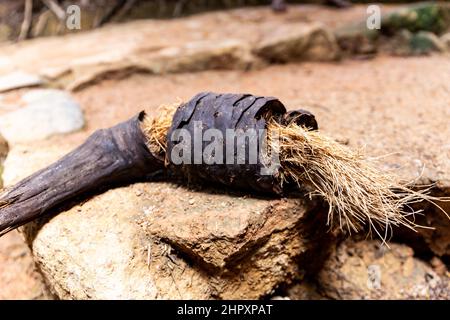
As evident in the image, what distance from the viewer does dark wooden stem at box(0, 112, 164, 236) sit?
193cm

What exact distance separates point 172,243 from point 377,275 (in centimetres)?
114

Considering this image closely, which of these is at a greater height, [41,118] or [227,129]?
[227,129]

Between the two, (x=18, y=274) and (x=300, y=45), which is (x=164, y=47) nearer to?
(x=300, y=45)

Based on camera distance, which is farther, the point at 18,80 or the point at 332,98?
the point at 18,80

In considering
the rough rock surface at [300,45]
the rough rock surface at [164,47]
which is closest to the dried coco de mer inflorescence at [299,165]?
the rough rock surface at [164,47]

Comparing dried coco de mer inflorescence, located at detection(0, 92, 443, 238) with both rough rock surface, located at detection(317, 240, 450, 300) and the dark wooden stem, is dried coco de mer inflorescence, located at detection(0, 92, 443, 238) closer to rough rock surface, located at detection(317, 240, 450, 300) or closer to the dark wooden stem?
the dark wooden stem

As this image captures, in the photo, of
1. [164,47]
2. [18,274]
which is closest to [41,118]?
[18,274]

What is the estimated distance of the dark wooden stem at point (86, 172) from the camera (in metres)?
1.93

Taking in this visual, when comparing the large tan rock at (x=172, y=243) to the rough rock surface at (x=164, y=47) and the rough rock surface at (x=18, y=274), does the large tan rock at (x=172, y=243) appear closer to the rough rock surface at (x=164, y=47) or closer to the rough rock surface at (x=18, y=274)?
the rough rock surface at (x=18, y=274)

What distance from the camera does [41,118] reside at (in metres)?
2.97

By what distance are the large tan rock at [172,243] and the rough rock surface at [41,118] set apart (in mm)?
981

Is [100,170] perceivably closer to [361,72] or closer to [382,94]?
[382,94]

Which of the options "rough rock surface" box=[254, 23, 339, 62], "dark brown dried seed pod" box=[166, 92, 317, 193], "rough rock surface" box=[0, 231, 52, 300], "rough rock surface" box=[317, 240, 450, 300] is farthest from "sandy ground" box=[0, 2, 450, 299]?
"dark brown dried seed pod" box=[166, 92, 317, 193]

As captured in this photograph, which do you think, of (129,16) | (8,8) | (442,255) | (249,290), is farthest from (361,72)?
(8,8)
